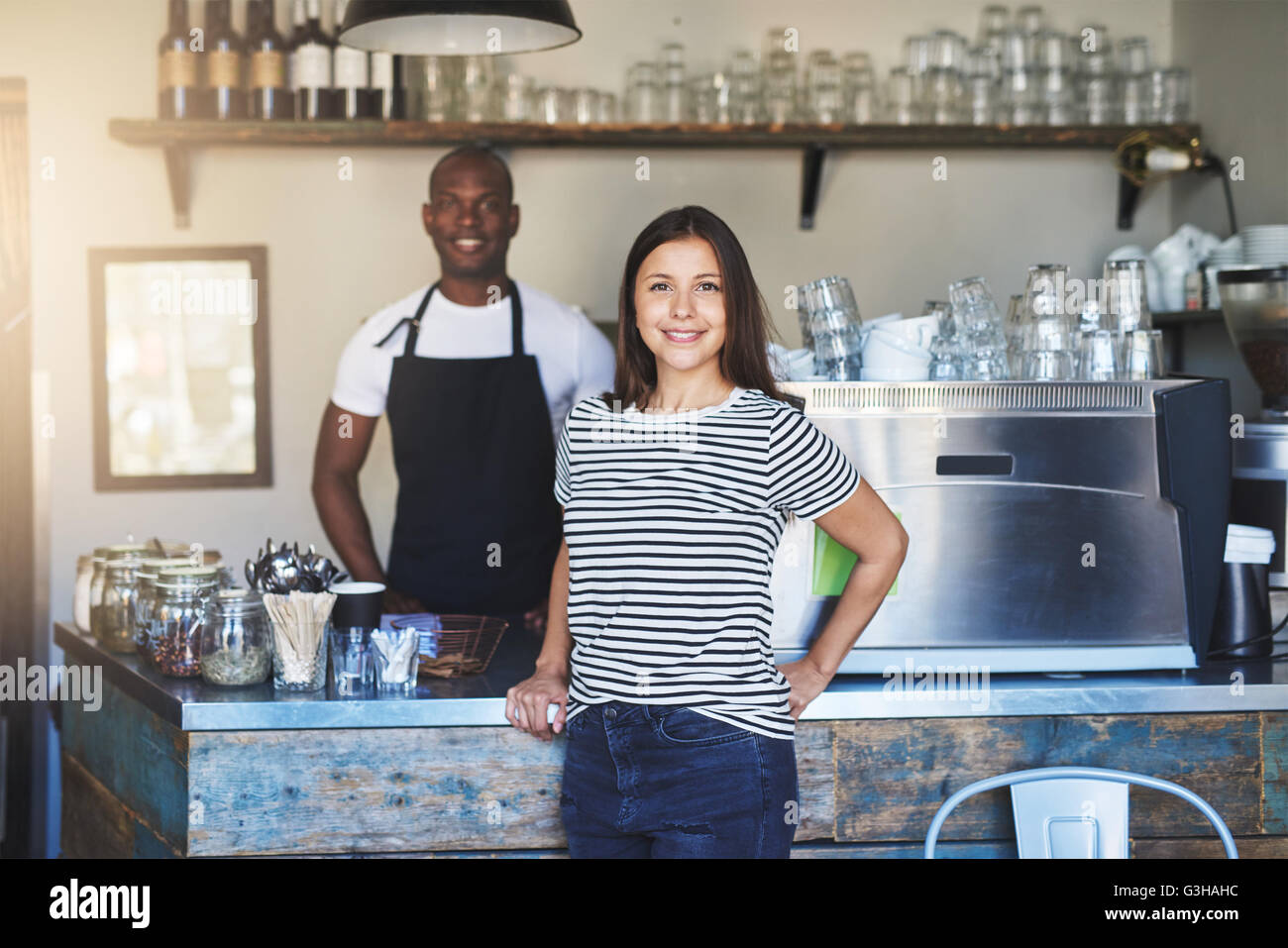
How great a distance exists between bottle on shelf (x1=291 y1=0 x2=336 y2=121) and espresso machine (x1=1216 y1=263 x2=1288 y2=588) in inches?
76.9

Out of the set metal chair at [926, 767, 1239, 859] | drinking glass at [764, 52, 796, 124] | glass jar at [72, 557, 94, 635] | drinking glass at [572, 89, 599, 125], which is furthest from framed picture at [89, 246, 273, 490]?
metal chair at [926, 767, 1239, 859]

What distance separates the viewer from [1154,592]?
1821 mm

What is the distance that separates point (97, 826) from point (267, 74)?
180 centimetres

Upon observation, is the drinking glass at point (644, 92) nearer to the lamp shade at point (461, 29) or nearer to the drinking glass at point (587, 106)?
the drinking glass at point (587, 106)

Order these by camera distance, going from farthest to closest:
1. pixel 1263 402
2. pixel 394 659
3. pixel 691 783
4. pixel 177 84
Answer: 1. pixel 177 84
2. pixel 1263 402
3. pixel 394 659
4. pixel 691 783

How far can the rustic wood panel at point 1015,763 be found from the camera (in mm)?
1719

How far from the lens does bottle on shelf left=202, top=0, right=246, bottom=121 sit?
3.05 m

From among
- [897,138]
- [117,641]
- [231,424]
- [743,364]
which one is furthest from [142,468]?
[743,364]

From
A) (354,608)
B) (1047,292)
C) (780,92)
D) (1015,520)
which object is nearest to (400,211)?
(780,92)

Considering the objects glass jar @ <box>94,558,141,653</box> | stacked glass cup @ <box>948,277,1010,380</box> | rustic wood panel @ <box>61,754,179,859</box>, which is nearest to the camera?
rustic wood panel @ <box>61,754,179,859</box>

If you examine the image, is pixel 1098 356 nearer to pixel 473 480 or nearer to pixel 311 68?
pixel 473 480

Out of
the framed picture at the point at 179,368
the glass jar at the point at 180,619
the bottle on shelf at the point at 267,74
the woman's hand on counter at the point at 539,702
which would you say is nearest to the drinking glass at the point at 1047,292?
the woman's hand on counter at the point at 539,702

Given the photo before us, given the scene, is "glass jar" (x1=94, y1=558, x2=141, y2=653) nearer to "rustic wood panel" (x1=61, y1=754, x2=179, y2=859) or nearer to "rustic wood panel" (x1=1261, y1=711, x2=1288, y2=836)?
"rustic wood panel" (x1=61, y1=754, x2=179, y2=859)

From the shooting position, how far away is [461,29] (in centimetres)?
209
